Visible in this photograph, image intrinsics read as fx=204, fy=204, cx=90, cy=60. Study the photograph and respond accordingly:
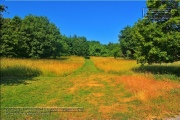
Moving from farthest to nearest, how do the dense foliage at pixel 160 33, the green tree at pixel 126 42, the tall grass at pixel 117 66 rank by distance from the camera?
the green tree at pixel 126 42
the tall grass at pixel 117 66
the dense foliage at pixel 160 33

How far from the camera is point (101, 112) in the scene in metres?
6.78

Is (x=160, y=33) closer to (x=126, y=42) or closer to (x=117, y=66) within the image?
(x=117, y=66)

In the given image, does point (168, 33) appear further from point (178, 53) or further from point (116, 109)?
point (116, 109)

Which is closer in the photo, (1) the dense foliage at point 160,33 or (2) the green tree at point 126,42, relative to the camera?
(1) the dense foliage at point 160,33

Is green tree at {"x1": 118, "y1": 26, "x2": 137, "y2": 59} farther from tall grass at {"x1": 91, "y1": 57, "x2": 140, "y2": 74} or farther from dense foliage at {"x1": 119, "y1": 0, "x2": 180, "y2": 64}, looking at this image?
dense foliage at {"x1": 119, "y1": 0, "x2": 180, "y2": 64}

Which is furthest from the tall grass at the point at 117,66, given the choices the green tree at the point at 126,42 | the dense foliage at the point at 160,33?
the green tree at the point at 126,42

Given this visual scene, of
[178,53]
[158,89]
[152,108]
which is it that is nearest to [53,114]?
[152,108]

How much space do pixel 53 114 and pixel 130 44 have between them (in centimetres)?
4617

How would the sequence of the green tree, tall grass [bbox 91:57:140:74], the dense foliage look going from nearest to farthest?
the dense foliage < tall grass [bbox 91:57:140:74] < the green tree

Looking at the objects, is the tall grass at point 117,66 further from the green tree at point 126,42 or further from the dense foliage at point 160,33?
the green tree at point 126,42

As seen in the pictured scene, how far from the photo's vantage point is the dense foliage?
15.6m

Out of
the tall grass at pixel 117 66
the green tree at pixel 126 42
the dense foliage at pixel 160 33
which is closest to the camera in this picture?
the dense foliage at pixel 160 33

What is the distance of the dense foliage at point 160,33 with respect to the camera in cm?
1564

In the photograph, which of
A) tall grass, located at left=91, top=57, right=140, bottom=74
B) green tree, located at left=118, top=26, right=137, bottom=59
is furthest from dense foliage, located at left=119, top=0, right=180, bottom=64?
green tree, located at left=118, top=26, right=137, bottom=59
